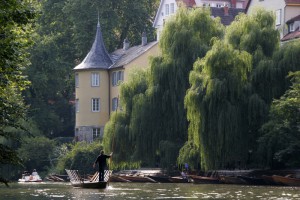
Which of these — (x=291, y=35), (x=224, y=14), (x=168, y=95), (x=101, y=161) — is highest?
(x=224, y=14)

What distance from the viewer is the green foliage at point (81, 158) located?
2896 inches

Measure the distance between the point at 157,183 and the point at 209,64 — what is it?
958 cm

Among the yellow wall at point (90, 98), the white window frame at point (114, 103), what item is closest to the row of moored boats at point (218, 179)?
the white window frame at point (114, 103)

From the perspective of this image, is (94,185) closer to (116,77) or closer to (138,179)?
(138,179)

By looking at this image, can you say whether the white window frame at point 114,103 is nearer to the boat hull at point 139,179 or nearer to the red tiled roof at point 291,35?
the red tiled roof at point 291,35

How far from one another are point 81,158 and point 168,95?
16580 millimetres

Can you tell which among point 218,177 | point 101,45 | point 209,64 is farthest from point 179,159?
point 101,45

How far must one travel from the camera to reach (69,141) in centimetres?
8731

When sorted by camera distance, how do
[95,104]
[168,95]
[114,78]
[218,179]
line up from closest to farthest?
[218,179] → [168,95] → [114,78] → [95,104]

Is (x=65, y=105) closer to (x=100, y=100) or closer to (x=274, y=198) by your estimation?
(x=100, y=100)

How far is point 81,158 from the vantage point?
243ft

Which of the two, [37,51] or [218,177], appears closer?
[218,177]

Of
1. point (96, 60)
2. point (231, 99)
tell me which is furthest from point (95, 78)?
point (231, 99)

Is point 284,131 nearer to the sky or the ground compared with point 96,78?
nearer to the ground
